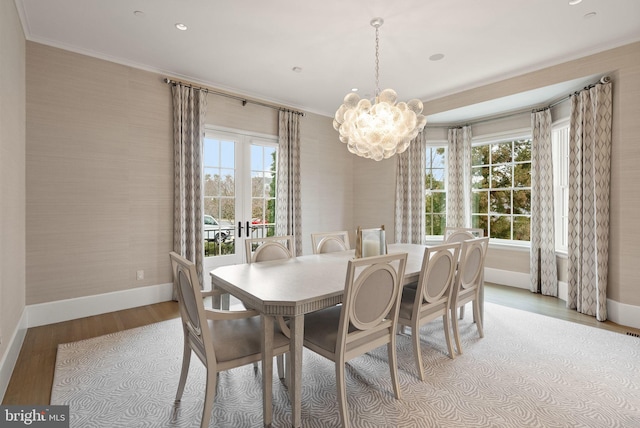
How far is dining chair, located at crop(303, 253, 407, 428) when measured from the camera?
1.73 meters

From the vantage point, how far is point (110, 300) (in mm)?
3596

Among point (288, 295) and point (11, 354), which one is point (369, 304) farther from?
point (11, 354)

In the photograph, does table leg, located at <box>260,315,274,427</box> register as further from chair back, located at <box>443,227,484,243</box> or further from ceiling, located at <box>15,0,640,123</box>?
chair back, located at <box>443,227,484,243</box>

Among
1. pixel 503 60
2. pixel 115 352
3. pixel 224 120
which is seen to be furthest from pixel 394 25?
pixel 115 352

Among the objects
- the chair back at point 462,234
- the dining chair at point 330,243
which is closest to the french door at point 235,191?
the dining chair at point 330,243

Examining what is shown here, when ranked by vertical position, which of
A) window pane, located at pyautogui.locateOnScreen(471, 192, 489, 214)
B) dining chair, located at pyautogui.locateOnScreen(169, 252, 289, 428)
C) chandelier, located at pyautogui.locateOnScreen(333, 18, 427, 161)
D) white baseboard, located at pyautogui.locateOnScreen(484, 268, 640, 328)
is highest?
chandelier, located at pyautogui.locateOnScreen(333, 18, 427, 161)

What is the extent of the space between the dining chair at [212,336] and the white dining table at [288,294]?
0.35ft

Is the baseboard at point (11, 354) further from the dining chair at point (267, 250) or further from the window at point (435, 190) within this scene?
the window at point (435, 190)

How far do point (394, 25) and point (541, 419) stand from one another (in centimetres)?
321

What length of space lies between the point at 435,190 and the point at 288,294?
14.7 feet

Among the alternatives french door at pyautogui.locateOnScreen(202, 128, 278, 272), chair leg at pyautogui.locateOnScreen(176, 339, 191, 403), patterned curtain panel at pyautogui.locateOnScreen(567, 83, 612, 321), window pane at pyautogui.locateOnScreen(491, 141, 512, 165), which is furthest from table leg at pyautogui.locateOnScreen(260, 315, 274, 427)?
window pane at pyautogui.locateOnScreen(491, 141, 512, 165)

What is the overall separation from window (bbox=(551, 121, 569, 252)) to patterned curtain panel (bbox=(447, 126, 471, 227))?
→ 1.18 meters

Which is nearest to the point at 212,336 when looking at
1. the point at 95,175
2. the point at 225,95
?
the point at 95,175

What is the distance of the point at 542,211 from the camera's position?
4.40 m
